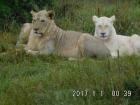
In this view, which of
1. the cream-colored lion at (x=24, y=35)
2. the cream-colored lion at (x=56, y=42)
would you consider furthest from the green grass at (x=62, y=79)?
the cream-colored lion at (x=24, y=35)

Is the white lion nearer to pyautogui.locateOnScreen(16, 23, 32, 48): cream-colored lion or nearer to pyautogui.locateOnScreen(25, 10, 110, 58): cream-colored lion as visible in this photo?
pyautogui.locateOnScreen(25, 10, 110, 58): cream-colored lion

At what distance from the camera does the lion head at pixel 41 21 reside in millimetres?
11250

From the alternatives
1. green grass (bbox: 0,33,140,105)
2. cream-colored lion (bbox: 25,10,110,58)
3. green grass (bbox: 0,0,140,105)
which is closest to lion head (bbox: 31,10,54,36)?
cream-colored lion (bbox: 25,10,110,58)

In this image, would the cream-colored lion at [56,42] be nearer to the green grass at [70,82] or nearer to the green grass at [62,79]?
the green grass at [62,79]

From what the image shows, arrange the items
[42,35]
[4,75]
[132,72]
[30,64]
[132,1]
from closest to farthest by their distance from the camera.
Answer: [132,72], [4,75], [30,64], [42,35], [132,1]

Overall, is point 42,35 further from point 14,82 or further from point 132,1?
point 132,1

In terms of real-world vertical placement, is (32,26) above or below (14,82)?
above

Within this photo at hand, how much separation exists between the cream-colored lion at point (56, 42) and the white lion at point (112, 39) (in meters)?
0.22

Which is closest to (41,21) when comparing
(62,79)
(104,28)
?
(104,28)

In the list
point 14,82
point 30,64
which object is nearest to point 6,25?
point 30,64

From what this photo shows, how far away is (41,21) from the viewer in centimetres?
1128

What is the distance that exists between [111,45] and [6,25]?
2.50 m

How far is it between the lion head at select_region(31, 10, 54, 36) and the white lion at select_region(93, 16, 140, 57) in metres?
0.91

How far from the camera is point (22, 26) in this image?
1283 centimetres
